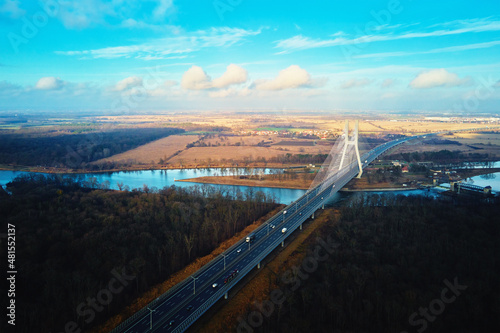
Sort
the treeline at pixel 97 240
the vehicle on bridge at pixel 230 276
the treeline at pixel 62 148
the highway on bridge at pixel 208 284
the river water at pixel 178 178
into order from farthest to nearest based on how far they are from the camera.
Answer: the treeline at pixel 62 148 < the river water at pixel 178 178 < the vehicle on bridge at pixel 230 276 < the treeline at pixel 97 240 < the highway on bridge at pixel 208 284

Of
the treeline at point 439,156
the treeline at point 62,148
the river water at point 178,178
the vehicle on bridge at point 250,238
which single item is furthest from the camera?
the treeline at point 439,156

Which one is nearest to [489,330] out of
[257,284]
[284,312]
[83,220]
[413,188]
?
[284,312]

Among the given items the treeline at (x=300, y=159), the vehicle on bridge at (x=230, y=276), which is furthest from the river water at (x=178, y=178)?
the vehicle on bridge at (x=230, y=276)

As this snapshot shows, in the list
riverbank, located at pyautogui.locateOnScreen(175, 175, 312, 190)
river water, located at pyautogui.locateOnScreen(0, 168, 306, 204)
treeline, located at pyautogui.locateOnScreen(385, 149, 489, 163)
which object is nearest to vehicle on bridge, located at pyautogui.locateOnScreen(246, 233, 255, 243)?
river water, located at pyautogui.locateOnScreen(0, 168, 306, 204)

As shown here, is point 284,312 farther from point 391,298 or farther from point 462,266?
point 462,266

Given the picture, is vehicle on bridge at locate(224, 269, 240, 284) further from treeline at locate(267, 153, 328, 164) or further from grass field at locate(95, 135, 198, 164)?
grass field at locate(95, 135, 198, 164)

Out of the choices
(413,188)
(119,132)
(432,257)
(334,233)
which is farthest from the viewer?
(119,132)

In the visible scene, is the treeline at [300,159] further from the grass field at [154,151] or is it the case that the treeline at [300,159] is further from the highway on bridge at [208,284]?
the highway on bridge at [208,284]
